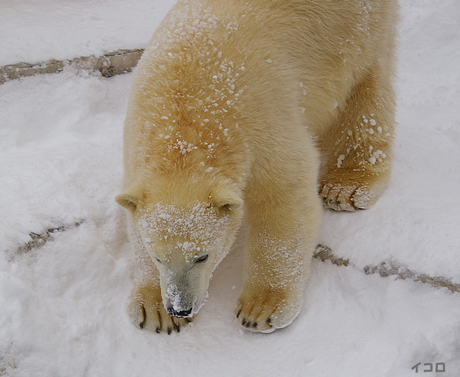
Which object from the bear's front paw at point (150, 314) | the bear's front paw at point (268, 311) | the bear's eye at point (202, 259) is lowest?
the bear's front paw at point (268, 311)

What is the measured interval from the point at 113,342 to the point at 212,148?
135cm

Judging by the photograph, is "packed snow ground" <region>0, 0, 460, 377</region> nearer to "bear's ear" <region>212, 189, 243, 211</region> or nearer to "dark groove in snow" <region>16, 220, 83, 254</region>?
"dark groove in snow" <region>16, 220, 83, 254</region>

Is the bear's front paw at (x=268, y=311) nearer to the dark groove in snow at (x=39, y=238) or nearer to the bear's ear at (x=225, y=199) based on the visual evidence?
the bear's ear at (x=225, y=199)

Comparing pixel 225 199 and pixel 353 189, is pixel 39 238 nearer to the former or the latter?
pixel 225 199

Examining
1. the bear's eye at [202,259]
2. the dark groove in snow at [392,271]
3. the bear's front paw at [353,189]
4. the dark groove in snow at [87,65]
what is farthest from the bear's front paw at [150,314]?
the dark groove in snow at [87,65]

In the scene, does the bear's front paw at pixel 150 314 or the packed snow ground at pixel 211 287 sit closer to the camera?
the packed snow ground at pixel 211 287

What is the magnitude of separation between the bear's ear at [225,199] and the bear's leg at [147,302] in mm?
837

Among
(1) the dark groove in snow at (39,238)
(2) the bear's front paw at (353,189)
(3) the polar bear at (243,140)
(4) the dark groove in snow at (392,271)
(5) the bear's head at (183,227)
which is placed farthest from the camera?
(2) the bear's front paw at (353,189)

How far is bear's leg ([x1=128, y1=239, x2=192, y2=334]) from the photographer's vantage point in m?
3.12

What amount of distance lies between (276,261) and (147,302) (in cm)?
88

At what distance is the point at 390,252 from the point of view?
329 centimetres

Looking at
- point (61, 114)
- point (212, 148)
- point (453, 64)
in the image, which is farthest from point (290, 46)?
point (453, 64)

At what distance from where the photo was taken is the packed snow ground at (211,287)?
274 cm

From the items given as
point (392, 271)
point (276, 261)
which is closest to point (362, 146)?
→ point (392, 271)
